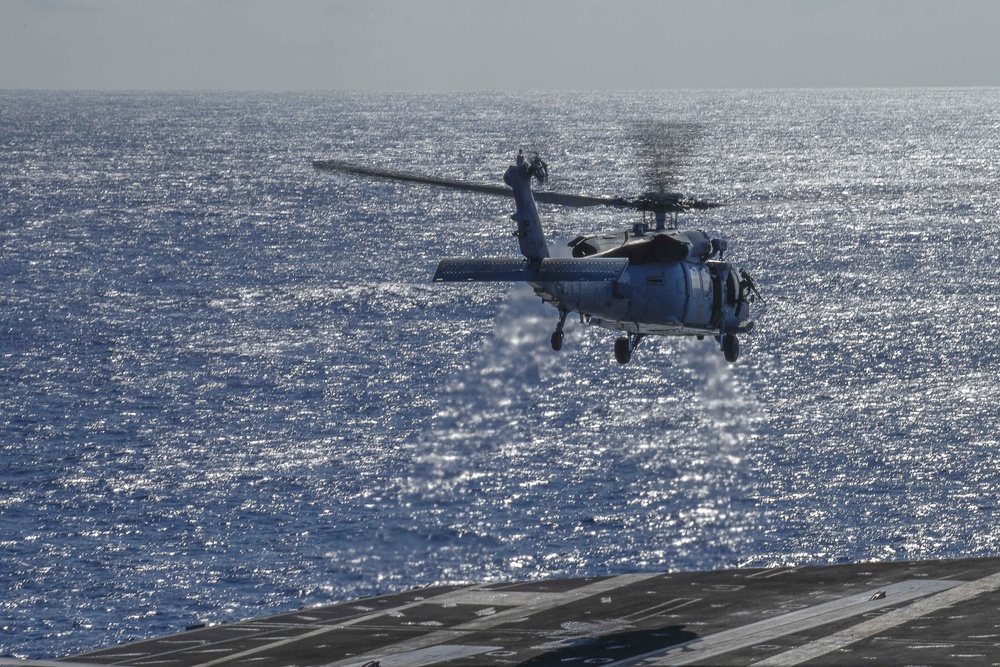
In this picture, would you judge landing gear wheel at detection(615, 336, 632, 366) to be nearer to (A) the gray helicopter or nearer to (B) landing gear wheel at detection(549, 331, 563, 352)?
(A) the gray helicopter

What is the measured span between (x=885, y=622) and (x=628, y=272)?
23.0 metres

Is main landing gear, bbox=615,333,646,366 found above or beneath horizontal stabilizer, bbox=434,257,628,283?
beneath

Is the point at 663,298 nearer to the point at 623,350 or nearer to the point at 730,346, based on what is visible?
the point at 623,350

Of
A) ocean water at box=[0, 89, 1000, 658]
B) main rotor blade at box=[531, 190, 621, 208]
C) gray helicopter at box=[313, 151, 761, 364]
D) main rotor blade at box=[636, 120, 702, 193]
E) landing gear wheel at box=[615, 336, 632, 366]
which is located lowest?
ocean water at box=[0, 89, 1000, 658]

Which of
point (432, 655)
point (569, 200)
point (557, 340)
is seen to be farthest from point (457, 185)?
point (432, 655)

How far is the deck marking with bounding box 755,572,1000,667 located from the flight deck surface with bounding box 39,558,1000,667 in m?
0.08

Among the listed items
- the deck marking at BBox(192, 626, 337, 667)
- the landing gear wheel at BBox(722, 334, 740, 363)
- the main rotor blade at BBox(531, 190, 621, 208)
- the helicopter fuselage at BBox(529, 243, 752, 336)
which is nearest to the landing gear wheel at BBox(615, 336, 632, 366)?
the helicopter fuselage at BBox(529, 243, 752, 336)

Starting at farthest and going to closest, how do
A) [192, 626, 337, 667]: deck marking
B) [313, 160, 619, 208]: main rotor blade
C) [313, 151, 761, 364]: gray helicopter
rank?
[192, 626, 337, 667]: deck marking → [313, 151, 761, 364]: gray helicopter → [313, 160, 619, 208]: main rotor blade

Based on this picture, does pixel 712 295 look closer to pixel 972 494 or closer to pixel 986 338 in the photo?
pixel 972 494

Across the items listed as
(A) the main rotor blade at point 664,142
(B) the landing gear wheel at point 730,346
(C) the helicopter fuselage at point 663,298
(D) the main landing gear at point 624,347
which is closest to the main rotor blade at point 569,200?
(A) the main rotor blade at point 664,142

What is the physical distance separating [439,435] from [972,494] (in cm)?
4093

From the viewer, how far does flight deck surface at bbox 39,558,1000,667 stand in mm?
55844

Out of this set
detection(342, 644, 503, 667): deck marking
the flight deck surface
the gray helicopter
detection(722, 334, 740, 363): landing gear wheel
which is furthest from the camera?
detection(342, 644, 503, 667): deck marking

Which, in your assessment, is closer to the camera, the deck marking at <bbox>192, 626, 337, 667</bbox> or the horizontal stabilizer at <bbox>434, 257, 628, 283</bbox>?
the horizontal stabilizer at <bbox>434, 257, 628, 283</bbox>
